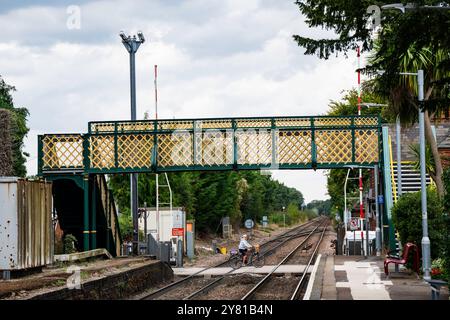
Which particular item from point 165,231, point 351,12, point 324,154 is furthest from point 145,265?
point 165,231

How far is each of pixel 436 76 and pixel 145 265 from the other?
13246mm

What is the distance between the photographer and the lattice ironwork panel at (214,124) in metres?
29.9

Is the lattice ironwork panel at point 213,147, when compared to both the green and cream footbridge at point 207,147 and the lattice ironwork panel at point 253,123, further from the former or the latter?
the lattice ironwork panel at point 253,123

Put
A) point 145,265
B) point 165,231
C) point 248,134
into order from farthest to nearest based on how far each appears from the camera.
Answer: point 165,231 < point 248,134 < point 145,265

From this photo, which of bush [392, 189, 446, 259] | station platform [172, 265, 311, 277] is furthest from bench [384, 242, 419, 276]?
station platform [172, 265, 311, 277]

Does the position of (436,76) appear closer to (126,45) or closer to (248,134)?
(248,134)

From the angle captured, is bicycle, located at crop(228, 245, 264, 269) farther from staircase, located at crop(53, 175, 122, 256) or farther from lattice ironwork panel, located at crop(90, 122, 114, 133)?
lattice ironwork panel, located at crop(90, 122, 114, 133)

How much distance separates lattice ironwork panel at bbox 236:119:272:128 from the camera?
3005 cm

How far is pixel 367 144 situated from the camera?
3016 centimetres

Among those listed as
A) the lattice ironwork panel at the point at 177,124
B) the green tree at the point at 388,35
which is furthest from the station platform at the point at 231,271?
the green tree at the point at 388,35

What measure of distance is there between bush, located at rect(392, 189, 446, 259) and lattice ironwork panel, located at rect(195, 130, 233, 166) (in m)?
7.00

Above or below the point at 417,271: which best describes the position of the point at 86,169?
above

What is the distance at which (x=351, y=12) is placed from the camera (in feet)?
52.3

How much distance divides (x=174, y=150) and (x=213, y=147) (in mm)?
1425
